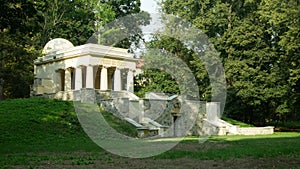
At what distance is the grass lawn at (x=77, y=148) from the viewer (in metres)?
11.3

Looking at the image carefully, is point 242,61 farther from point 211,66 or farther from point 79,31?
point 79,31

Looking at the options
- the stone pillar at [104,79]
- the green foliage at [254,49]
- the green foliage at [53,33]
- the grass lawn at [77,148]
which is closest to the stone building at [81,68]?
the stone pillar at [104,79]

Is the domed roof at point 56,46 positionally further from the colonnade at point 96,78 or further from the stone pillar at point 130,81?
the stone pillar at point 130,81

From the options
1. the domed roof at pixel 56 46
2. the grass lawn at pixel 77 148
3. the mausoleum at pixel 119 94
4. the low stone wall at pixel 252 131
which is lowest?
the low stone wall at pixel 252 131

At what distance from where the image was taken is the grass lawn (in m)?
11.3

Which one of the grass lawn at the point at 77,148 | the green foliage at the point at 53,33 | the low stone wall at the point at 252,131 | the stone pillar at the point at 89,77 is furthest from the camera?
the stone pillar at the point at 89,77

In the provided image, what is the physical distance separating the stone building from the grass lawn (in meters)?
7.81

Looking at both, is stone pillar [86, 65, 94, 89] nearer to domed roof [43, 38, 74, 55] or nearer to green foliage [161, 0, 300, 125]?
domed roof [43, 38, 74, 55]

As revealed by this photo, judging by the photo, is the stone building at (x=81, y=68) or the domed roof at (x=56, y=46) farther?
the domed roof at (x=56, y=46)

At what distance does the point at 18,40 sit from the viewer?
31.8 meters

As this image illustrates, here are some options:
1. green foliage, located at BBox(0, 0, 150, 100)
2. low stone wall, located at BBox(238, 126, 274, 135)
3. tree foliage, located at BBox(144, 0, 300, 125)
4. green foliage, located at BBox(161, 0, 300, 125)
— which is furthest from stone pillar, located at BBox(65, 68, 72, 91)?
low stone wall, located at BBox(238, 126, 274, 135)

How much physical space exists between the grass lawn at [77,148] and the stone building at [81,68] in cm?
781

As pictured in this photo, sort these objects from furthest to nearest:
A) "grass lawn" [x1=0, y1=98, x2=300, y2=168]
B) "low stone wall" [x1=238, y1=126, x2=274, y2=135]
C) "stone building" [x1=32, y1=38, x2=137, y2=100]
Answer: "stone building" [x1=32, y1=38, x2=137, y2=100], "low stone wall" [x1=238, y1=126, x2=274, y2=135], "grass lawn" [x1=0, y1=98, x2=300, y2=168]

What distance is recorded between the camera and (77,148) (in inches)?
645
